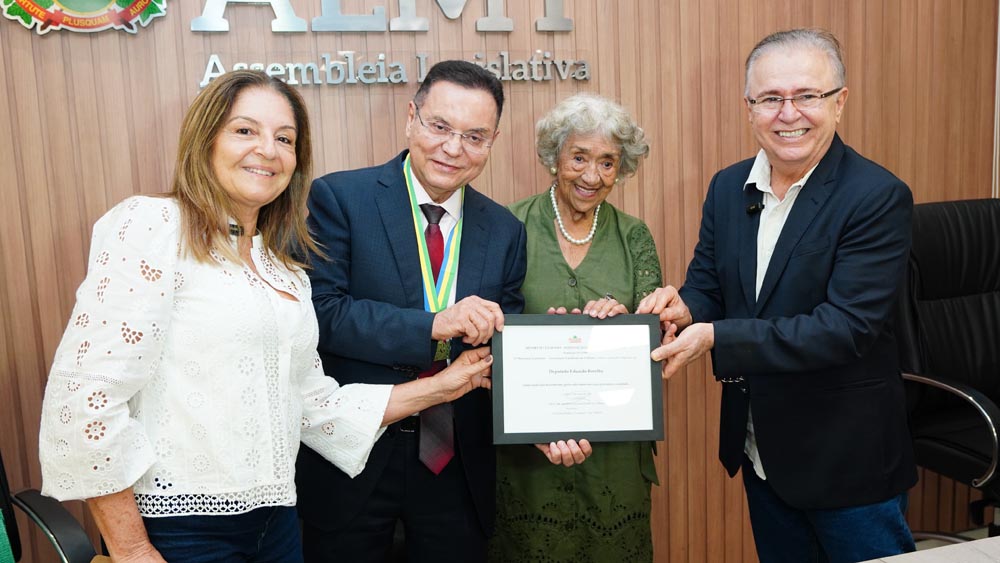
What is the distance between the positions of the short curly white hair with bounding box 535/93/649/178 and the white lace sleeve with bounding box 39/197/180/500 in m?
1.34

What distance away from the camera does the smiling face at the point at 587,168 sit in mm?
2324

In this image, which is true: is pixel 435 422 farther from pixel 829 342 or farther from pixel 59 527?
pixel 829 342

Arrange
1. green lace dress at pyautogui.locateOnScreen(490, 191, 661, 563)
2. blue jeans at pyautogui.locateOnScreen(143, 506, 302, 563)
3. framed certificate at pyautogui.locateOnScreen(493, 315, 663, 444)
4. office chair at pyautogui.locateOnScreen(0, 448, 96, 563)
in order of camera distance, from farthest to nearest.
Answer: green lace dress at pyautogui.locateOnScreen(490, 191, 661, 563) < framed certificate at pyautogui.locateOnScreen(493, 315, 663, 444) < office chair at pyautogui.locateOnScreen(0, 448, 96, 563) < blue jeans at pyautogui.locateOnScreen(143, 506, 302, 563)

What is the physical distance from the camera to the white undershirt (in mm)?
2016

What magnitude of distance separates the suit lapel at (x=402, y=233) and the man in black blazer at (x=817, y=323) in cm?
67


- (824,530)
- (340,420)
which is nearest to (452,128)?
(340,420)

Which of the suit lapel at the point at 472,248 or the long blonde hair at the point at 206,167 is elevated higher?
the long blonde hair at the point at 206,167

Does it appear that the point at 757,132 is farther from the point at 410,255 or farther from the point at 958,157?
the point at 958,157

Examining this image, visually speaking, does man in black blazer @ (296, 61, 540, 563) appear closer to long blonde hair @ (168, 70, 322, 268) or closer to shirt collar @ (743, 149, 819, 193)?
long blonde hair @ (168, 70, 322, 268)

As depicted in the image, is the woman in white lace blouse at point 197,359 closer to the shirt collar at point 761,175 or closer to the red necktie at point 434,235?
the red necktie at point 434,235

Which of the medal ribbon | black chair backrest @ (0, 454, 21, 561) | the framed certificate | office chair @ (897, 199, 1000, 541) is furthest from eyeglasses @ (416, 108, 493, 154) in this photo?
office chair @ (897, 199, 1000, 541)

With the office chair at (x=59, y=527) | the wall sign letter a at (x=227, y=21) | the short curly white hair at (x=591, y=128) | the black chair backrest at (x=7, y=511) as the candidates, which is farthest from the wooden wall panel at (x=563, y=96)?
the office chair at (x=59, y=527)

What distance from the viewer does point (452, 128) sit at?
1.99 m

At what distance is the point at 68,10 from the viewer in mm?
2488
